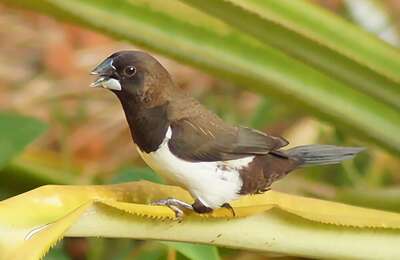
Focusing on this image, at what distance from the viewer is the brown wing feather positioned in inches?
27.5

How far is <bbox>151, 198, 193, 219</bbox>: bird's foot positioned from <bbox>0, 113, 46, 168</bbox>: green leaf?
0.30 m

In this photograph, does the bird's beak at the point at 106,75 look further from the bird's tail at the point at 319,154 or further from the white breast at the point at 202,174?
the bird's tail at the point at 319,154

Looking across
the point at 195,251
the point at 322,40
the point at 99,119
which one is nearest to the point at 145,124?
the point at 195,251

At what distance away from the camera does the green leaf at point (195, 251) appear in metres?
0.78

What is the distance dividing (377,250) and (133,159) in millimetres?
832

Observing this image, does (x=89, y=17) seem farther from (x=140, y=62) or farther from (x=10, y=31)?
(x=10, y=31)

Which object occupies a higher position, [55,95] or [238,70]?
[238,70]

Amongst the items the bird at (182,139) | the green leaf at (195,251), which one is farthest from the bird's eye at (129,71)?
the green leaf at (195,251)

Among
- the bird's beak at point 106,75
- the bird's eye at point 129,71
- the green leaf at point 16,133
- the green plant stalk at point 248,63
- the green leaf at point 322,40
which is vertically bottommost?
the green leaf at point 16,133

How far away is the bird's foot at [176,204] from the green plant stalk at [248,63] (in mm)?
257

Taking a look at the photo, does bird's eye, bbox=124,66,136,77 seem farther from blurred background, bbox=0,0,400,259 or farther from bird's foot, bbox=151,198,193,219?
blurred background, bbox=0,0,400,259

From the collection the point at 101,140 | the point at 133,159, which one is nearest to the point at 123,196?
the point at 133,159

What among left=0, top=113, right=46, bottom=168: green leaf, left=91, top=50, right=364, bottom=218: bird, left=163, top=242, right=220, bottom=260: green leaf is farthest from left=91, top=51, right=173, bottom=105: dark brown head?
left=0, top=113, right=46, bottom=168: green leaf

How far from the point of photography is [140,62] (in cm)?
69
